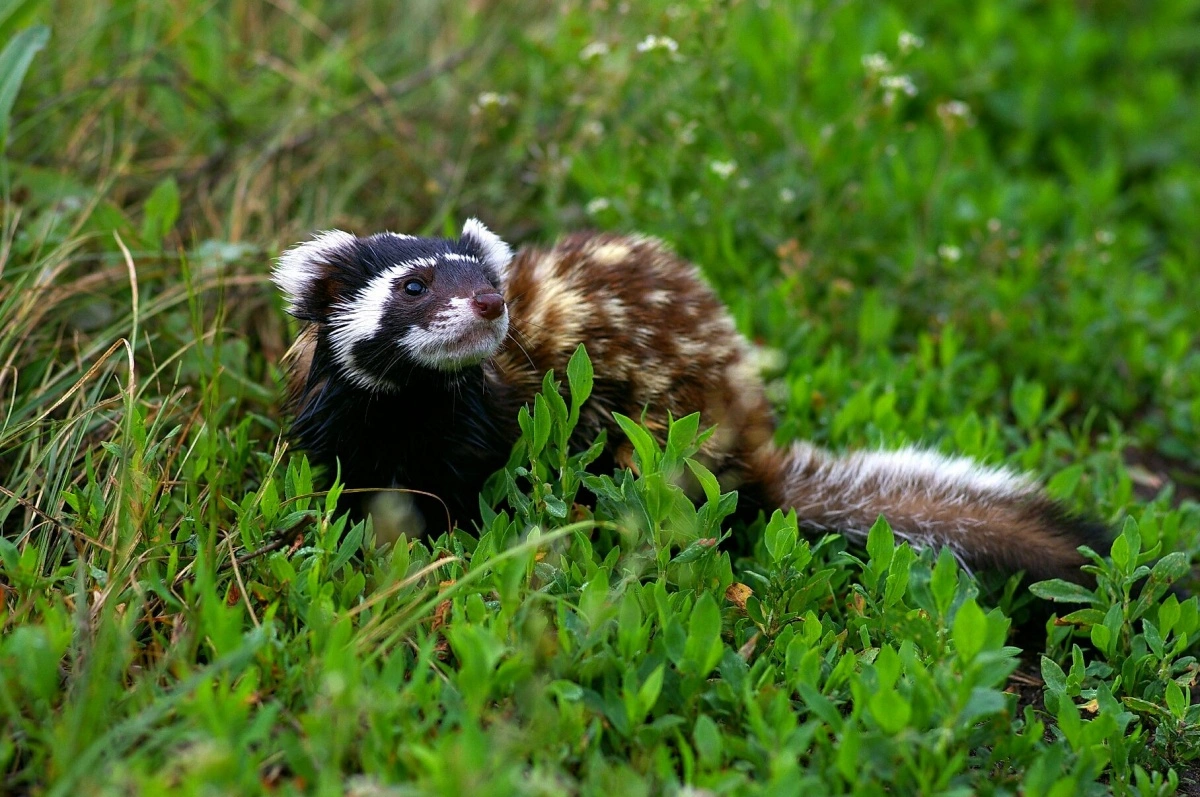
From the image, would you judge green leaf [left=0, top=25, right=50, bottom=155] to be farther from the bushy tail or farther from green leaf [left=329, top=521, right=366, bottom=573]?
the bushy tail

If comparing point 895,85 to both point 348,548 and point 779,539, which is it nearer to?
point 779,539

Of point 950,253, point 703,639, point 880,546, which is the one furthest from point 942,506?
point 950,253

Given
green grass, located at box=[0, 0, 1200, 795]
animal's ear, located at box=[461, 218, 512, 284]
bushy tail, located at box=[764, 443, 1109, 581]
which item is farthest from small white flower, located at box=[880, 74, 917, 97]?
animal's ear, located at box=[461, 218, 512, 284]

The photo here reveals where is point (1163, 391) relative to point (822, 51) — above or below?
below

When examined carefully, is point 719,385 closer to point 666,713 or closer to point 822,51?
point 666,713

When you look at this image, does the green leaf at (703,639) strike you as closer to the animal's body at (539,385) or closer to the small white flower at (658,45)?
the animal's body at (539,385)

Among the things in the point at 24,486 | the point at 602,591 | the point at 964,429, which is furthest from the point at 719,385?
the point at 24,486
